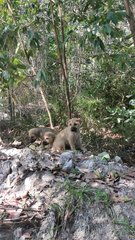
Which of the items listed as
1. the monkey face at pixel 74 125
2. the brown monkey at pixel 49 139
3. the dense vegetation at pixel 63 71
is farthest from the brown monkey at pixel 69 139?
the dense vegetation at pixel 63 71

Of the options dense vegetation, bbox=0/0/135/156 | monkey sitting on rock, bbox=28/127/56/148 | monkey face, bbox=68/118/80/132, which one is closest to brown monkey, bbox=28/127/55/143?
monkey sitting on rock, bbox=28/127/56/148

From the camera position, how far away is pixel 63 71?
6.52 m

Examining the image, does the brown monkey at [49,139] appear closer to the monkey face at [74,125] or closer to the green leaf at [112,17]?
the monkey face at [74,125]

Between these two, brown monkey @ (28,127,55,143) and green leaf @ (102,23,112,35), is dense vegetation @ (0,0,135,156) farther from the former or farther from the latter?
green leaf @ (102,23,112,35)

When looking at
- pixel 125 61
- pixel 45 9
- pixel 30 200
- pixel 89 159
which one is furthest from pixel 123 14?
pixel 45 9

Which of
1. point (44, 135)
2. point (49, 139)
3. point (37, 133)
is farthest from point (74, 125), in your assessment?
point (37, 133)

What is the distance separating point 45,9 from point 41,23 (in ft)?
0.88

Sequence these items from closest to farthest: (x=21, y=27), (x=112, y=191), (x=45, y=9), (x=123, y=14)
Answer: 1. (x=112, y=191)
2. (x=123, y=14)
3. (x=21, y=27)
4. (x=45, y=9)

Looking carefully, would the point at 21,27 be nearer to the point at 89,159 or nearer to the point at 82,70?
the point at 89,159

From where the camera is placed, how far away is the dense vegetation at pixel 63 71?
6396 millimetres

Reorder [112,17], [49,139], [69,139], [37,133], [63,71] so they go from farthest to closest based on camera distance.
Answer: [37,133] < [63,71] < [49,139] < [69,139] < [112,17]

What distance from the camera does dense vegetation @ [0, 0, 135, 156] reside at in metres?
6.40

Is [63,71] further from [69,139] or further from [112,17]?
[112,17]

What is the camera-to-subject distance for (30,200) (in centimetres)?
379
